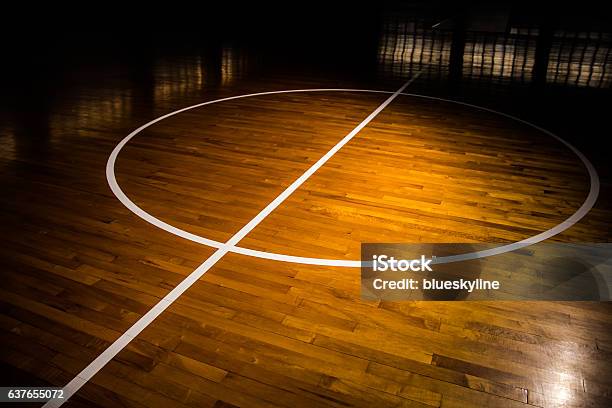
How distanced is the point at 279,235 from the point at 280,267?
16.8 inches

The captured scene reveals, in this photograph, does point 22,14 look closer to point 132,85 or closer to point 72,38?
point 72,38

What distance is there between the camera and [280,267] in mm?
3363

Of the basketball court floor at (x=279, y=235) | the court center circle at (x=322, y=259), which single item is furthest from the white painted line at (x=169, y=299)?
the court center circle at (x=322, y=259)

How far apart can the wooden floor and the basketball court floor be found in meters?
0.01

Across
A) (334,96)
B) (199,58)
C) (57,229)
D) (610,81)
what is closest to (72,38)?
(199,58)

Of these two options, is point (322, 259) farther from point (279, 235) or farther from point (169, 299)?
point (169, 299)

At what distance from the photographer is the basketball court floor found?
2494 mm

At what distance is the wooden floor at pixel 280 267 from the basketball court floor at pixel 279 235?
0.5 inches

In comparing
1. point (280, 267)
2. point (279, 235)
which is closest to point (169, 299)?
point (280, 267)

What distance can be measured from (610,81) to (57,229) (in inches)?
347

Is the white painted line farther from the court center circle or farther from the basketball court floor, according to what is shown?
the court center circle

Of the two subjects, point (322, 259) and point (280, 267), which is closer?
point (280, 267)

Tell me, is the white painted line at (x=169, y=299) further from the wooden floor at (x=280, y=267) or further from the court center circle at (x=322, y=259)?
the court center circle at (x=322, y=259)

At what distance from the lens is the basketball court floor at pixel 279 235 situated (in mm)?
2494
